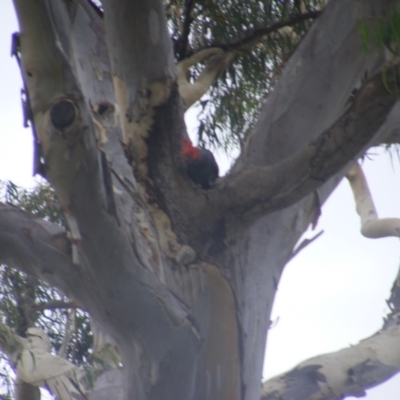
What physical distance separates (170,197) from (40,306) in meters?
1.80

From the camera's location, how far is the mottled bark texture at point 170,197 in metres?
1.63

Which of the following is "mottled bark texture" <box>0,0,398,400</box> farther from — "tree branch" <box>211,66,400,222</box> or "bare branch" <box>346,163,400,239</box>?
"bare branch" <box>346,163,400,239</box>

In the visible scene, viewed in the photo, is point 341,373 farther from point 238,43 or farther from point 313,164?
point 238,43

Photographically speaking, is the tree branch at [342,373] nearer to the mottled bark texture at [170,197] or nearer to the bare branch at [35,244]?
the mottled bark texture at [170,197]

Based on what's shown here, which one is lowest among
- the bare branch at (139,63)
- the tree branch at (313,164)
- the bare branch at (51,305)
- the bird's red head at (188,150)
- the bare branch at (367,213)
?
the tree branch at (313,164)

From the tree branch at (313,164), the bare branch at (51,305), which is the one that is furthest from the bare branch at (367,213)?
the tree branch at (313,164)

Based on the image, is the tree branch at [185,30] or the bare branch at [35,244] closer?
the bare branch at [35,244]

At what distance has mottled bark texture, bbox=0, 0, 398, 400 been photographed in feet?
5.36

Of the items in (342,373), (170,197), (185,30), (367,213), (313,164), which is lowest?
(342,373)

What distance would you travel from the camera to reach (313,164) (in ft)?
5.89

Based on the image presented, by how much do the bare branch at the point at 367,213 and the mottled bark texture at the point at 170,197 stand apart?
1.53 m

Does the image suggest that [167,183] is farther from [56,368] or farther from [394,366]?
[394,366]

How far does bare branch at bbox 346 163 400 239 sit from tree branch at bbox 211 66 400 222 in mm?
2020

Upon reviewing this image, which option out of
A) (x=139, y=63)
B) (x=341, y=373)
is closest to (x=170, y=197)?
(x=139, y=63)
